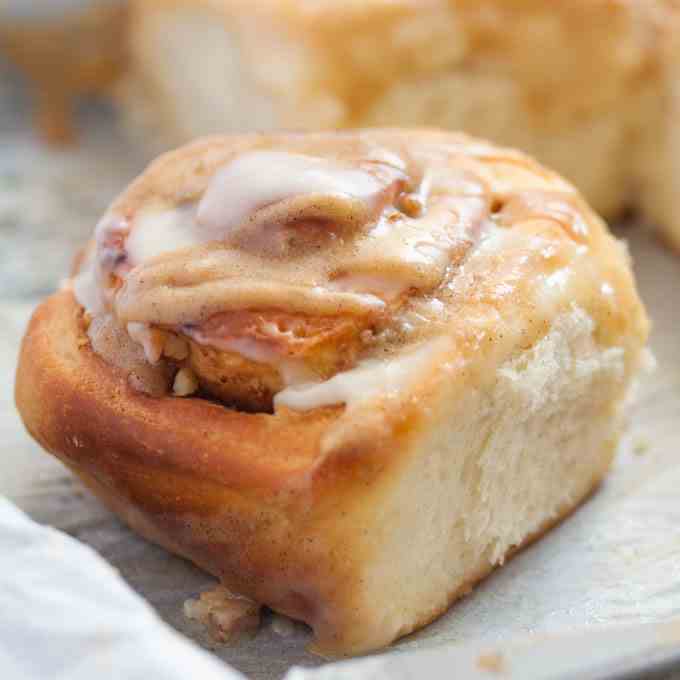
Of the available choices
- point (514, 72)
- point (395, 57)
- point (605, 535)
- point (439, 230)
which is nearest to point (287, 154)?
point (439, 230)

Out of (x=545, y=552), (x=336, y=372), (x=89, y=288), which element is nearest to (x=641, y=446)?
(x=545, y=552)

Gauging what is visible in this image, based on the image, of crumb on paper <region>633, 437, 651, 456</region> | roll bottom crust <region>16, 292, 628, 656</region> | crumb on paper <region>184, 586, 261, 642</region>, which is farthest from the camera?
crumb on paper <region>633, 437, 651, 456</region>

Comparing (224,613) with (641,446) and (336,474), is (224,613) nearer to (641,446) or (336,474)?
(336,474)

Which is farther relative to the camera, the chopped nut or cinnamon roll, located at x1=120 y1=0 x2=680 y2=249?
cinnamon roll, located at x1=120 y1=0 x2=680 y2=249

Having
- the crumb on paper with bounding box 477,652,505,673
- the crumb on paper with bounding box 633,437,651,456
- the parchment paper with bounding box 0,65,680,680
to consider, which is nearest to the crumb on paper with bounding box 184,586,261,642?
the parchment paper with bounding box 0,65,680,680

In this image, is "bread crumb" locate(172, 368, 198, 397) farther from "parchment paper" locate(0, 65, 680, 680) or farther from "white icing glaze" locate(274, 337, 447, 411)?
"parchment paper" locate(0, 65, 680, 680)

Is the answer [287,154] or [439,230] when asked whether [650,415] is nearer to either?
[439,230]
